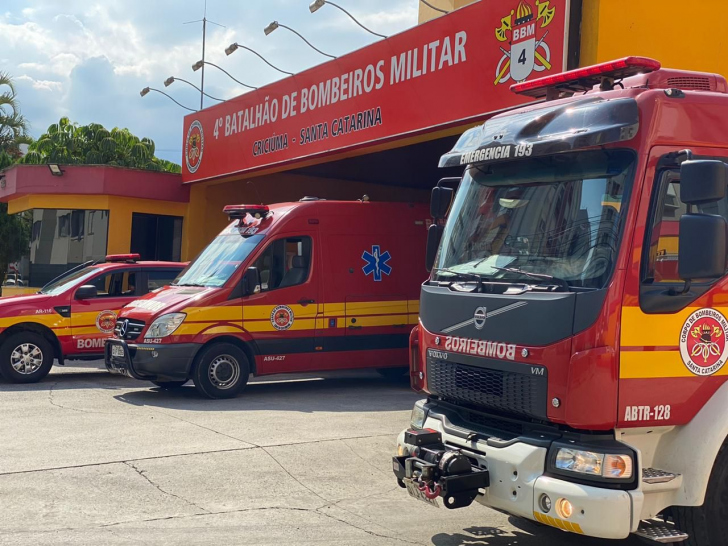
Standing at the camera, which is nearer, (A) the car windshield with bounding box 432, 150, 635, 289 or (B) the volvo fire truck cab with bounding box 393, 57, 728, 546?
(B) the volvo fire truck cab with bounding box 393, 57, 728, 546

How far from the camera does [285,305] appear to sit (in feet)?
39.5

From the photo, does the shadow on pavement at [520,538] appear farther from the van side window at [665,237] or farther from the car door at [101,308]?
the car door at [101,308]

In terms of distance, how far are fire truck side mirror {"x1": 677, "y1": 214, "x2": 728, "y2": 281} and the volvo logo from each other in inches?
46.4

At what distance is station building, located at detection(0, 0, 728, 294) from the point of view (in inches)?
423

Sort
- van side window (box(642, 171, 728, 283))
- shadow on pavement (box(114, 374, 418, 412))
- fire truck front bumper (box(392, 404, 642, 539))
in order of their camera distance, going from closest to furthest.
Answer: 1. fire truck front bumper (box(392, 404, 642, 539))
2. van side window (box(642, 171, 728, 283))
3. shadow on pavement (box(114, 374, 418, 412))

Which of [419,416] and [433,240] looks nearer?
[419,416]

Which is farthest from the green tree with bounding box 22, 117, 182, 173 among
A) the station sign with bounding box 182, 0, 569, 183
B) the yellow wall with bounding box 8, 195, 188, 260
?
the station sign with bounding box 182, 0, 569, 183

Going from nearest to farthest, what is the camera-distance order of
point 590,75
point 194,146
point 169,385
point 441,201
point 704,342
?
point 704,342 < point 590,75 < point 441,201 < point 169,385 < point 194,146

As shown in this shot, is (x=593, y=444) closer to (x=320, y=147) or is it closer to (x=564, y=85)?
(x=564, y=85)

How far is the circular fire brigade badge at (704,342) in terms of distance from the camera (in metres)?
4.97

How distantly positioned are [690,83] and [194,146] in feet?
57.6

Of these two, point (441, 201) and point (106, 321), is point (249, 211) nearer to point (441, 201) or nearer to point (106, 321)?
point (106, 321)

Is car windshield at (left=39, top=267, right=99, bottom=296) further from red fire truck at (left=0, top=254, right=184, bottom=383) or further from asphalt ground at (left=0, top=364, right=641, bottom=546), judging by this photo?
asphalt ground at (left=0, top=364, right=641, bottom=546)

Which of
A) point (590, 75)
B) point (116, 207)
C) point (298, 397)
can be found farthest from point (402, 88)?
point (116, 207)
